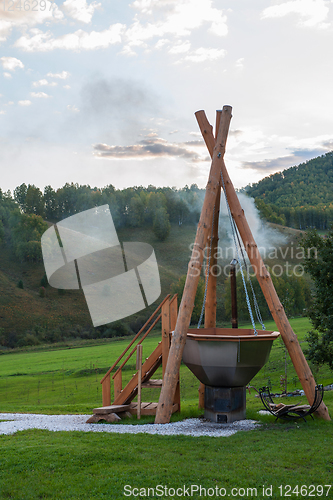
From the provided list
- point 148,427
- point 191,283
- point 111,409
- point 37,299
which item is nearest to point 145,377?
point 111,409

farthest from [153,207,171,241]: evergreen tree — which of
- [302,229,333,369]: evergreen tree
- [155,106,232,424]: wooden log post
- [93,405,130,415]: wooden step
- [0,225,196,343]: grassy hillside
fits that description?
[93,405,130,415]: wooden step

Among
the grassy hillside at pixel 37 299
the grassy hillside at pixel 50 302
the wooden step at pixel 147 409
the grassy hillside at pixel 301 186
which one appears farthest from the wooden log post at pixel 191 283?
A: the grassy hillside at pixel 301 186

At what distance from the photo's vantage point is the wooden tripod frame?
8.69m

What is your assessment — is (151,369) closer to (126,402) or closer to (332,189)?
(126,402)

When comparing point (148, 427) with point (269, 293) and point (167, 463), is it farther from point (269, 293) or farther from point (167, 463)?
point (269, 293)

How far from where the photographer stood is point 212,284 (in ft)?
35.7

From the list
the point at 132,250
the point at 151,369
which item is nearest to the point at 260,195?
the point at 132,250

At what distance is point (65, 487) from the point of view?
489 centimetres

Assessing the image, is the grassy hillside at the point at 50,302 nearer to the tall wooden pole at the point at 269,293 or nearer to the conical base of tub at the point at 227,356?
the tall wooden pole at the point at 269,293

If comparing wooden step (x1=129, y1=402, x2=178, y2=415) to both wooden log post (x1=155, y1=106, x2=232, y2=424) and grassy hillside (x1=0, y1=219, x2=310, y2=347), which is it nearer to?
wooden log post (x1=155, y1=106, x2=232, y2=424)

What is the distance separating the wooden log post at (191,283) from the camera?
8656 millimetres

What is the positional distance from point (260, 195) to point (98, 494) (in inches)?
6043

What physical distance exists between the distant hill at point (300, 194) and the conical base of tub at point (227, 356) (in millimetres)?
91154

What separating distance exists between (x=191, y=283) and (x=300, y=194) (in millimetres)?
138409
